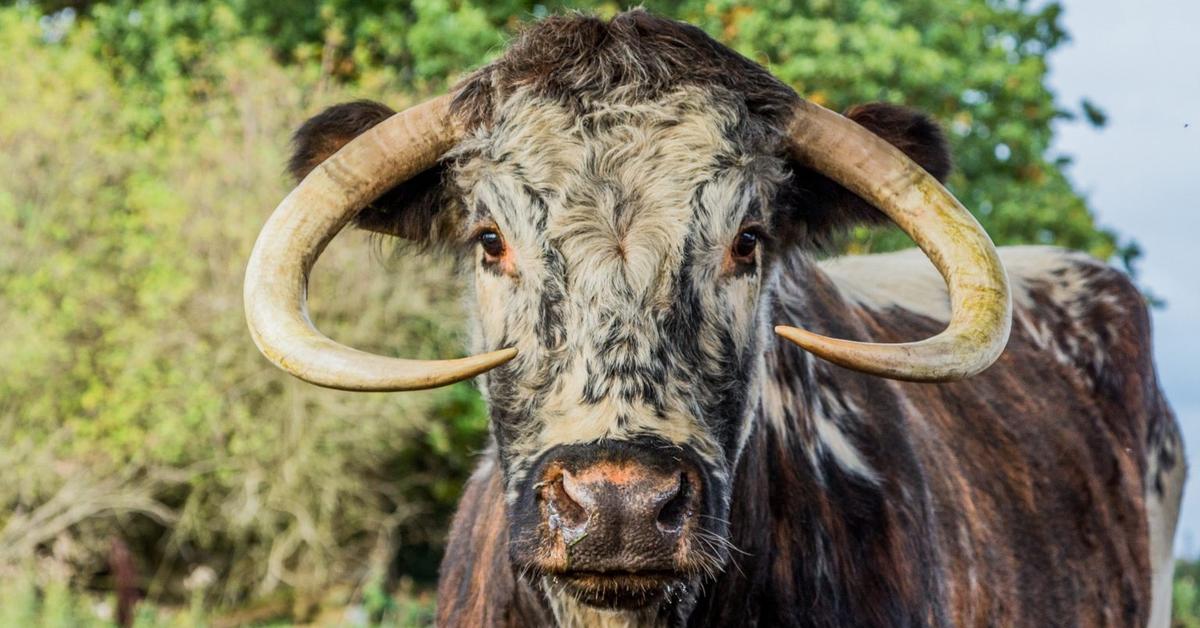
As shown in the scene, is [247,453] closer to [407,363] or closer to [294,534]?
Answer: [294,534]

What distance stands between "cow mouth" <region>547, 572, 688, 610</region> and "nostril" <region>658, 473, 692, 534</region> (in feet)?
0.34

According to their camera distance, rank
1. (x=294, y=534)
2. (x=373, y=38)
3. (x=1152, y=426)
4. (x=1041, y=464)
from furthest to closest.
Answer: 1. (x=373, y=38)
2. (x=294, y=534)
3. (x=1152, y=426)
4. (x=1041, y=464)

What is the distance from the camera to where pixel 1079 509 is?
5320 mm

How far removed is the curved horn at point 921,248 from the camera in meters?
3.07

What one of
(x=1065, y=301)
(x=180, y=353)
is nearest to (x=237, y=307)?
(x=180, y=353)

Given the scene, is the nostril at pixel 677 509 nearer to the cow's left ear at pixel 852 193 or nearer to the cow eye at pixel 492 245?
the cow eye at pixel 492 245

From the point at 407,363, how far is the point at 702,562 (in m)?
0.78

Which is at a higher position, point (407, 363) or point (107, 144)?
point (107, 144)

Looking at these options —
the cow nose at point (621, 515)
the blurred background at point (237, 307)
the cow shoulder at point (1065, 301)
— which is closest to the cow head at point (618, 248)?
the cow nose at point (621, 515)

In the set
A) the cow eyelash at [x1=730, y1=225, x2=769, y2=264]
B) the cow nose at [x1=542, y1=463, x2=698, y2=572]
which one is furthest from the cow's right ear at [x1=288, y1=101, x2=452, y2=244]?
the cow nose at [x1=542, y1=463, x2=698, y2=572]

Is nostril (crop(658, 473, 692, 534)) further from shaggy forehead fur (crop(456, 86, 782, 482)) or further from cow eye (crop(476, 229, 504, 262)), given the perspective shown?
cow eye (crop(476, 229, 504, 262))

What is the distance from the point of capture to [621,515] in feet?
9.41

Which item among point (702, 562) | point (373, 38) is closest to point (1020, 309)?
point (702, 562)

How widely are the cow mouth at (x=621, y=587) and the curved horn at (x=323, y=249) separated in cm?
50
